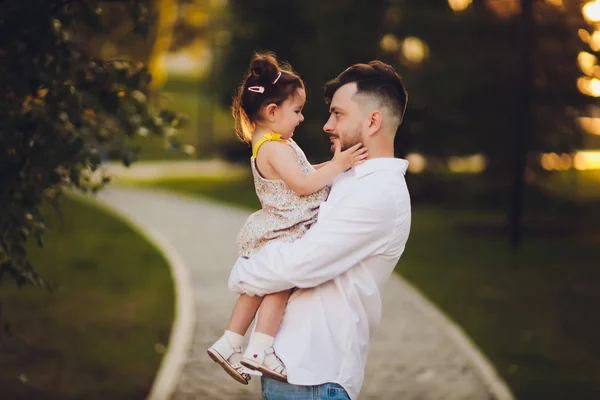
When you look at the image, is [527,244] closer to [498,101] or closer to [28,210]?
[498,101]

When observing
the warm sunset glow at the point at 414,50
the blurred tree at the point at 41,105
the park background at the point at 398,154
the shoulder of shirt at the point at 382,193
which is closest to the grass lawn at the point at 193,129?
the park background at the point at 398,154

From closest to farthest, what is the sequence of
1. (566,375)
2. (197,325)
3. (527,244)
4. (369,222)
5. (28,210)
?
(369,222) → (28,210) → (566,375) → (197,325) → (527,244)

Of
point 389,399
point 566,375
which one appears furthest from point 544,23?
point 389,399

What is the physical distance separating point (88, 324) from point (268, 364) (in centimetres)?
746

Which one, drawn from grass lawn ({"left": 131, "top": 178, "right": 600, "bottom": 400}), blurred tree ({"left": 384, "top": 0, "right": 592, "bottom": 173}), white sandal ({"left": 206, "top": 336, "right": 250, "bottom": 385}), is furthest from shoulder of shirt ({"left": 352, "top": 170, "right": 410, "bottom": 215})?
blurred tree ({"left": 384, "top": 0, "right": 592, "bottom": 173})

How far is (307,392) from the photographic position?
3.54 m

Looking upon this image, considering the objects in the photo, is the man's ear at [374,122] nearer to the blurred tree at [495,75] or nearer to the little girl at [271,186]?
the little girl at [271,186]

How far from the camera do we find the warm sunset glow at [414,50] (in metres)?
19.6

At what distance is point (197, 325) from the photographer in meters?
9.95

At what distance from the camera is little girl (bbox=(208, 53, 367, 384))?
358 centimetres

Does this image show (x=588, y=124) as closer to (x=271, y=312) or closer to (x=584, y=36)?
(x=584, y=36)

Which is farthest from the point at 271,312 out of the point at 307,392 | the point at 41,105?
the point at 41,105

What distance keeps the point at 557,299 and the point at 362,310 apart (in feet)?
29.5

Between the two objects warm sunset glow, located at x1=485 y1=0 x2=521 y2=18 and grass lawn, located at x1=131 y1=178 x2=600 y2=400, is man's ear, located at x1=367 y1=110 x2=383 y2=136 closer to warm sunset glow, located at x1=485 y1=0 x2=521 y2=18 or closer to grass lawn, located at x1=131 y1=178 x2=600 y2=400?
grass lawn, located at x1=131 y1=178 x2=600 y2=400
